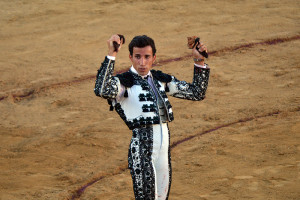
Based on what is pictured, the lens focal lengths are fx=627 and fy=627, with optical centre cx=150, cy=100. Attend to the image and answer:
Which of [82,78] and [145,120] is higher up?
[145,120]

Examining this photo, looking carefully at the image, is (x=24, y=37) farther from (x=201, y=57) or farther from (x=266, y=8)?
(x=201, y=57)

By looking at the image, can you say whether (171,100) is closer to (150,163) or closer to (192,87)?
(192,87)

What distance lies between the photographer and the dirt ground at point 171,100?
250 inches

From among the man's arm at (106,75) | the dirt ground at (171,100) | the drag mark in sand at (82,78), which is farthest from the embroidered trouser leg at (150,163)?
the drag mark in sand at (82,78)

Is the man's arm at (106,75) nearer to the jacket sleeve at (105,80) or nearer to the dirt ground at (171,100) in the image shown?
the jacket sleeve at (105,80)

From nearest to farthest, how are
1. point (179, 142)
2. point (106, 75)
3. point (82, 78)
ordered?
point (106, 75) < point (179, 142) < point (82, 78)

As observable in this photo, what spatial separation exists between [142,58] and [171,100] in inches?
182

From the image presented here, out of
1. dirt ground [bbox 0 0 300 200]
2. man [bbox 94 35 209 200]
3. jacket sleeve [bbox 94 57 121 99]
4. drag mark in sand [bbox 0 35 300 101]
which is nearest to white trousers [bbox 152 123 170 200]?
man [bbox 94 35 209 200]

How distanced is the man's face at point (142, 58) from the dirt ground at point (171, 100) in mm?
2128

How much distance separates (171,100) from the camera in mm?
8727

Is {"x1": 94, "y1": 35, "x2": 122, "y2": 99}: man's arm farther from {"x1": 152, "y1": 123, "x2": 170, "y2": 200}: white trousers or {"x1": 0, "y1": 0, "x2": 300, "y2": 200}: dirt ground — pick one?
{"x1": 0, "y1": 0, "x2": 300, "y2": 200}: dirt ground

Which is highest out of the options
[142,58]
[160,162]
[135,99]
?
[142,58]

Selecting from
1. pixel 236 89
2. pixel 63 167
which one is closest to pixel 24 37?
pixel 236 89

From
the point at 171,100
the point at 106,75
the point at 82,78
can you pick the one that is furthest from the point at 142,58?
the point at 82,78
